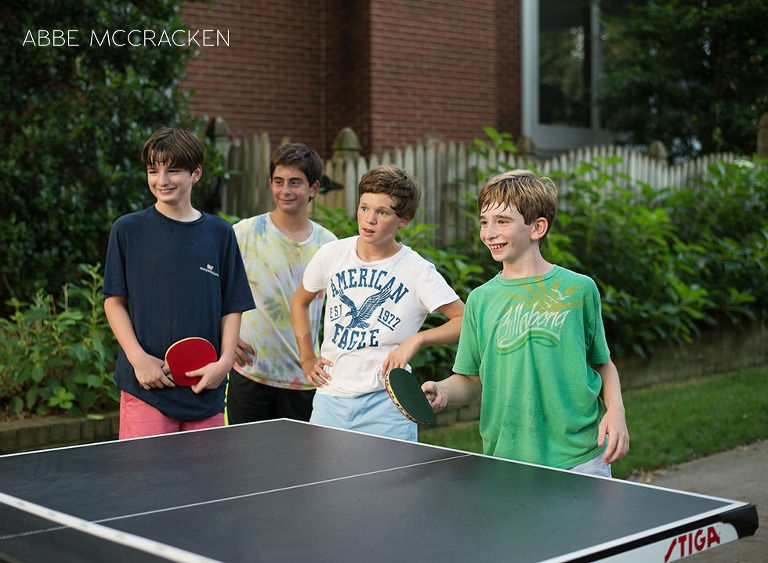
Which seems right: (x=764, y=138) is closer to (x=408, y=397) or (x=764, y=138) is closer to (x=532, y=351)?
(x=532, y=351)

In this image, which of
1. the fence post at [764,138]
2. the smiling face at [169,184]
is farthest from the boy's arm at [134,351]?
the fence post at [764,138]

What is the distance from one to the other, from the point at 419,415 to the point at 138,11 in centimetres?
552

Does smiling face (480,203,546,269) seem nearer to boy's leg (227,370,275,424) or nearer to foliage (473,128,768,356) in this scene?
boy's leg (227,370,275,424)

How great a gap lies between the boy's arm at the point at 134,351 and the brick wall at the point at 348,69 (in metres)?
7.45

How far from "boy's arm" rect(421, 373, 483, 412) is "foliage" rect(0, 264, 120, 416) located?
275 cm

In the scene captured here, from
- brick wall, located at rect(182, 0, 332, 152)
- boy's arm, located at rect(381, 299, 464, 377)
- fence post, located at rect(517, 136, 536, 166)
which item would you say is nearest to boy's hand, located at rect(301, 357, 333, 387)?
boy's arm, located at rect(381, 299, 464, 377)

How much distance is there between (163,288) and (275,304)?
811mm

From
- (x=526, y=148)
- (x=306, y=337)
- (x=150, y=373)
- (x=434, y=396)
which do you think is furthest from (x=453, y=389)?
(x=526, y=148)

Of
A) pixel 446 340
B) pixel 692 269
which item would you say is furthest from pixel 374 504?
pixel 692 269

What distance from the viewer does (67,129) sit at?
22.2 ft

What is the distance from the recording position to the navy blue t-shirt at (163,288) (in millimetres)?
3715

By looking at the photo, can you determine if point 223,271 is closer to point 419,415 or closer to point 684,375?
point 419,415

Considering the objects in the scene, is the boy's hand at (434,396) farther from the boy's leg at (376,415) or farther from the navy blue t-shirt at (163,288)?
the navy blue t-shirt at (163,288)

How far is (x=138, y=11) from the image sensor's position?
24.0 ft
